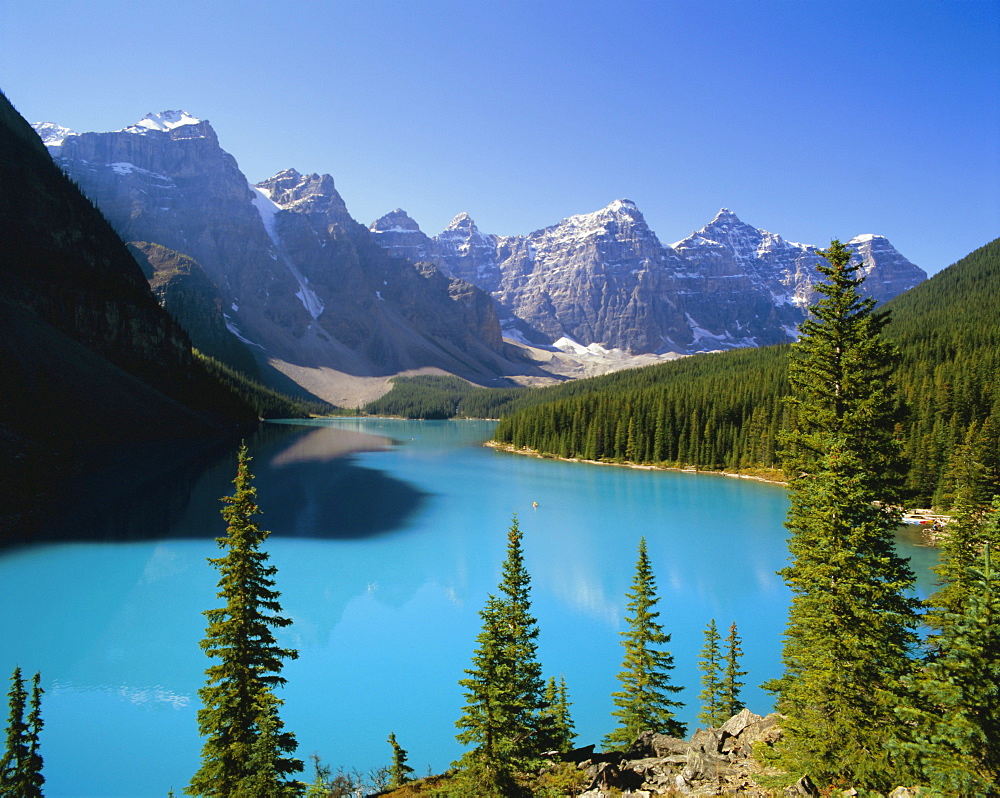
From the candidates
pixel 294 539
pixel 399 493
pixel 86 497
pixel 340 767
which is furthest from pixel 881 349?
pixel 86 497

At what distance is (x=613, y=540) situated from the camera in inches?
1618

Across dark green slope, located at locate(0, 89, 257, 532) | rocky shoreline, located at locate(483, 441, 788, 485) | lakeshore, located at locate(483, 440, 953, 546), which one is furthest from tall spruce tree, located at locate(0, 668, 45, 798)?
rocky shoreline, located at locate(483, 441, 788, 485)

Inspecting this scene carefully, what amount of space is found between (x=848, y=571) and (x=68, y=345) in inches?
3588

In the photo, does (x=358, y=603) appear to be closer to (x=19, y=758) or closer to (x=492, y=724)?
(x=19, y=758)

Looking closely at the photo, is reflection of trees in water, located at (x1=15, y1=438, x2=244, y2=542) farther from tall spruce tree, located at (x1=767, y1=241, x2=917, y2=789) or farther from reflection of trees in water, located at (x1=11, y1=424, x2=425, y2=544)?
tall spruce tree, located at (x1=767, y1=241, x2=917, y2=789)

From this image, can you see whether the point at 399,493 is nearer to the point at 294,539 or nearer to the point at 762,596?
the point at 294,539

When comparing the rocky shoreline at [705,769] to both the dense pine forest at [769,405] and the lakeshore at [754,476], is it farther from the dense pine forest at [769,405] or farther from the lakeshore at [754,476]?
the dense pine forest at [769,405]

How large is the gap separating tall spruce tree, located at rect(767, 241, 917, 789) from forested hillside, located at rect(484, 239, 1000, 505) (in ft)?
109

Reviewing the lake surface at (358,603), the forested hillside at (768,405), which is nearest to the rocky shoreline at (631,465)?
the forested hillside at (768,405)

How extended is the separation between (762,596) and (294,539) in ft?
99.0

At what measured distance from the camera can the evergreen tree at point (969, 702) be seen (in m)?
6.43

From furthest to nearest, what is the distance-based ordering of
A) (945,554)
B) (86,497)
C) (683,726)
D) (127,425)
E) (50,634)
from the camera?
1. (127,425)
2. (86,497)
3. (50,634)
4. (945,554)
5. (683,726)

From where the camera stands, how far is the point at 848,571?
363 inches

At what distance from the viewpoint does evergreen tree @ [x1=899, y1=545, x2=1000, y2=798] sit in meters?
6.43
